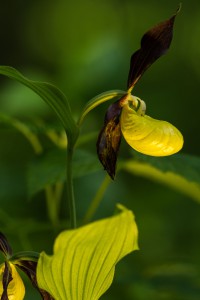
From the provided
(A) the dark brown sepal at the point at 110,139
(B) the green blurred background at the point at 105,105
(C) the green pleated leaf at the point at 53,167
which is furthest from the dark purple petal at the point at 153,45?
(B) the green blurred background at the point at 105,105

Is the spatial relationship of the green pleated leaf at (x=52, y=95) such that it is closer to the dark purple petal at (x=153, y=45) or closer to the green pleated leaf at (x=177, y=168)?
the dark purple petal at (x=153, y=45)

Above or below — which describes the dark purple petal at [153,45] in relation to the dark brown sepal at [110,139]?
above

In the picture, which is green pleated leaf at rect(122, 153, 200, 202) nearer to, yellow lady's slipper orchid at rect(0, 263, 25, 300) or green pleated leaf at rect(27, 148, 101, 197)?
green pleated leaf at rect(27, 148, 101, 197)

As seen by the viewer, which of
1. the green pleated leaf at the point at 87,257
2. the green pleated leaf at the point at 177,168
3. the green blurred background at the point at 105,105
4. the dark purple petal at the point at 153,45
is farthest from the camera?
the green blurred background at the point at 105,105

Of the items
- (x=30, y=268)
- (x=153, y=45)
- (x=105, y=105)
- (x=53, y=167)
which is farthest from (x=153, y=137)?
(x=105, y=105)

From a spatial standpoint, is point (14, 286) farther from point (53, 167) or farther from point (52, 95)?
point (53, 167)

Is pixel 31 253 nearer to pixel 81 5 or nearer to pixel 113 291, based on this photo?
pixel 113 291

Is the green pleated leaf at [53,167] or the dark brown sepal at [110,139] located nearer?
the dark brown sepal at [110,139]

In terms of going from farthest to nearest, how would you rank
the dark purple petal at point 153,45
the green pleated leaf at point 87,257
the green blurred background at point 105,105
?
the green blurred background at point 105,105 < the dark purple petal at point 153,45 < the green pleated leaf at point 87,257
